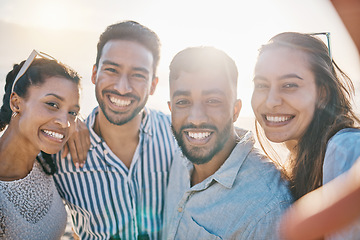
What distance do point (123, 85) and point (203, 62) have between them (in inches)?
40.5

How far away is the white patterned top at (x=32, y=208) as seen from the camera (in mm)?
2537

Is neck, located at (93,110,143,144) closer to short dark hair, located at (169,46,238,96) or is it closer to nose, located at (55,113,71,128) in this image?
nose, located at (55,113,71,128)

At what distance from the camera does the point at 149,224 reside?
325 cm

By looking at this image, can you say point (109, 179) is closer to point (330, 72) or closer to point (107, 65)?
point (107, 65)

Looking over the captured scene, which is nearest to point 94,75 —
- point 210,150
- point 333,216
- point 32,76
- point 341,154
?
point 32,76

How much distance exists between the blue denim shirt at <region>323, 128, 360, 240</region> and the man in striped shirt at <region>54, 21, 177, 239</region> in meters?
2.04

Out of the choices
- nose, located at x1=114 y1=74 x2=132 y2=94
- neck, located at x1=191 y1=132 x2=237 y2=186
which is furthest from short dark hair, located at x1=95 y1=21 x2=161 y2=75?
neck, located at x1=191 y1=132 x2=237 y2=186

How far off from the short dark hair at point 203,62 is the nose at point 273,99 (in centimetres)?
56

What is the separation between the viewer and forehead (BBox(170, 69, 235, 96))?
110 inches

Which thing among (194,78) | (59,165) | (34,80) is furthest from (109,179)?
(194,78)

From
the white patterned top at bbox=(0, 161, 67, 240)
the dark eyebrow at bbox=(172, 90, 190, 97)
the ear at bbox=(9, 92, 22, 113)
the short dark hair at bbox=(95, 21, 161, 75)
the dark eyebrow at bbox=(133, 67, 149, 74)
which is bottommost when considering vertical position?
the white patterned top at bbox=(0, 161, 67, 240)

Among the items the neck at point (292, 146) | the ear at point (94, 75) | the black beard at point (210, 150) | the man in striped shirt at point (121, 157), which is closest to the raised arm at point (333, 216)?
the neck at point (292, 146)

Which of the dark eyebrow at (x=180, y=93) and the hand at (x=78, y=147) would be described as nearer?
the dark eyebrow at (x=180, y=93)

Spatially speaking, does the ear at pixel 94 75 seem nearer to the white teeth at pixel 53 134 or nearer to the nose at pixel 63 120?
the nose at pixel 63 120
